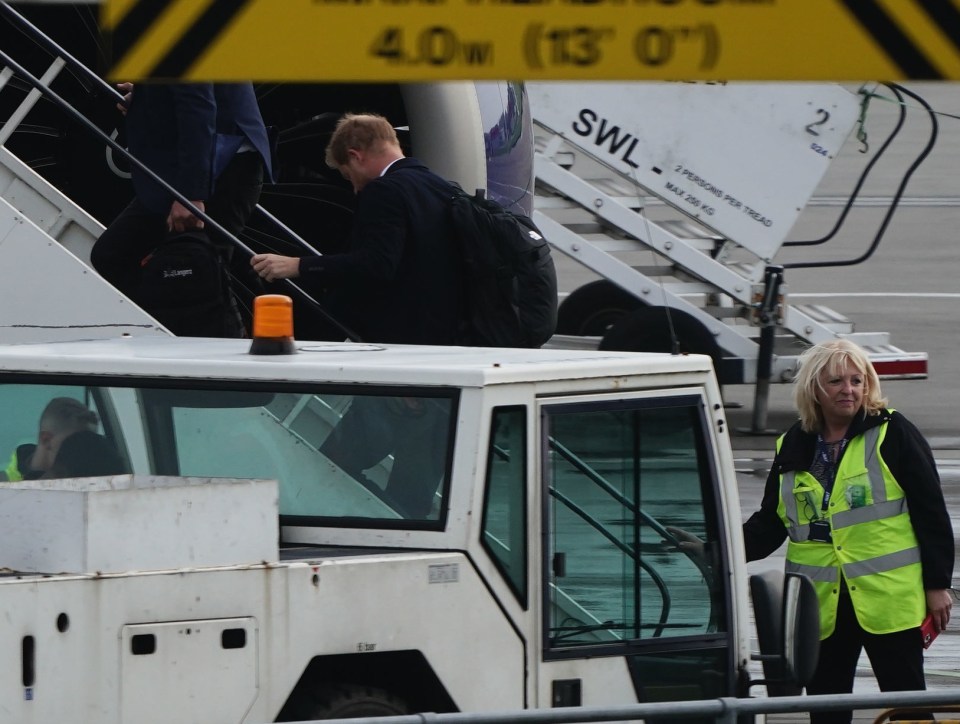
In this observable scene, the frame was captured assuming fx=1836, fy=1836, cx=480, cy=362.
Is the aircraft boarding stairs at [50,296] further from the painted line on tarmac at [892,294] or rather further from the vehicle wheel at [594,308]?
the painted line on tarmac at [892,294]

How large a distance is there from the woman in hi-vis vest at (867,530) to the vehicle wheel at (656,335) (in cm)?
721

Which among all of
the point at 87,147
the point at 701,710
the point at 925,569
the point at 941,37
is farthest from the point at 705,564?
the point at 87,147

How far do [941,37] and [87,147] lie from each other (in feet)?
27.9

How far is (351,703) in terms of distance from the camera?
4.73m

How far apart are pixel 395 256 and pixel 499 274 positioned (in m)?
0.45

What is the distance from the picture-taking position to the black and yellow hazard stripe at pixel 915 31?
8.40 ft

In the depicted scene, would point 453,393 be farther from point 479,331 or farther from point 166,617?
point 479,331

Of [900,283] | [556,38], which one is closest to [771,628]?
[556,38]

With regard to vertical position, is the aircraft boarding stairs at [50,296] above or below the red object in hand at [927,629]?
above

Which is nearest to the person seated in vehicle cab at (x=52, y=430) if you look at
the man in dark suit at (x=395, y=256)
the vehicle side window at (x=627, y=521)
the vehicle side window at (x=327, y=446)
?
the vehicle side window at (x=327, y=446)

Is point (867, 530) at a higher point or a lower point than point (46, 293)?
lower

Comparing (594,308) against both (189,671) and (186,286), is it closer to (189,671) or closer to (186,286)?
(186,286)

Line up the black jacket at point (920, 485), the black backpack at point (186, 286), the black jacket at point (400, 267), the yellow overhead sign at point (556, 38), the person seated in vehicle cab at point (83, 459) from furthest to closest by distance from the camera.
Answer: the black backpack at point (186, 286) → the black jacket at point (400, 267) → the black jacket at point (920, 485) → the person seated in vehicle cab at point (83, 459) → the yellow overhead sign at point (556, 38)

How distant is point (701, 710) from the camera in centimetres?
407
